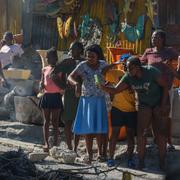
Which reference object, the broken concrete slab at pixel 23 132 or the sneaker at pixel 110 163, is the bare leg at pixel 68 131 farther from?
the broken concrete slab at pixel 23 132

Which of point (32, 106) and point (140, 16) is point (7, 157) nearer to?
point (32, 106)

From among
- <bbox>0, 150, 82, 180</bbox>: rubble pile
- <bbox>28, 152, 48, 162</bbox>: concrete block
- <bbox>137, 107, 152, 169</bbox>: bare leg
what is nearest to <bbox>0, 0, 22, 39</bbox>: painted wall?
<bbox>28, 152, 48, 162</bbox>: concrete block

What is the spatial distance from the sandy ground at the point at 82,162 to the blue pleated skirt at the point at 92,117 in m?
0.49

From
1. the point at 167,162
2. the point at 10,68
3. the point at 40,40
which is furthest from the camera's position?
the point at 40,40

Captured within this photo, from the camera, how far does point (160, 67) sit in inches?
327

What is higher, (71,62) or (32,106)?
(71,62)

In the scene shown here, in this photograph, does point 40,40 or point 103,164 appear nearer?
point 103,164

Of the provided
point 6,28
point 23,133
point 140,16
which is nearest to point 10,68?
point 23,133

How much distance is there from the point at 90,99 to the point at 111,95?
0.31 metres

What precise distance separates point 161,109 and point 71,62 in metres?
1.72

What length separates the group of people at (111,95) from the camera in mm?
7957

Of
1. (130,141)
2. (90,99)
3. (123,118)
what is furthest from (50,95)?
(130,141)

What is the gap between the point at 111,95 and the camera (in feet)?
27.7

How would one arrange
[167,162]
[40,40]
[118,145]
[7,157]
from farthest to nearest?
[40,40], [118,145], [167,162], [7,157]
